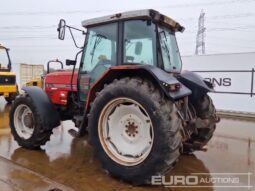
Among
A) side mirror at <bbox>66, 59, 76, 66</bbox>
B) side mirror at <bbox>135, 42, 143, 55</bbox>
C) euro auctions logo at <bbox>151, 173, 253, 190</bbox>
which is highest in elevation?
side mirror at <bbox>135, 42, 143, 55</bbox>

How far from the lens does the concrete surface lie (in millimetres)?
3158

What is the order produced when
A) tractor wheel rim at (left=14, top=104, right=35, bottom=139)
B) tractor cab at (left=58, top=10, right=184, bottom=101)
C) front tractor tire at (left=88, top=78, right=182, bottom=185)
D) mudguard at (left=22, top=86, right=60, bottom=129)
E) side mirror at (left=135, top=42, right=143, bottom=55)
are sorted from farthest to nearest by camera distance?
tractor wheel rim at (left=14, top=104, right=35, bottom=139)
mudguard at (left=22, top=86, right=60, bottom=129)
side mirror at (left=135, top=42, right=143, bottom=55)
tractor cab at (left=58, top=10, right=184, bottom=101)
front tractor tire at (left=88, top=78, right=182, bottom=185)

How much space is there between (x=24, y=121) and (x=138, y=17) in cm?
272

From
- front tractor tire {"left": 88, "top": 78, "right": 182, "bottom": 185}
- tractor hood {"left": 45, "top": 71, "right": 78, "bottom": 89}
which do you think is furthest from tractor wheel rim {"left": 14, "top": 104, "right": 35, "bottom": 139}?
front tractor tire {"left": 88, "top": 78, "right": 182, "bottom": 185}

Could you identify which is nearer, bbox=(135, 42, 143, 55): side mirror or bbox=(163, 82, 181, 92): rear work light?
bbox=(163, 82, 181, 92): rear work light

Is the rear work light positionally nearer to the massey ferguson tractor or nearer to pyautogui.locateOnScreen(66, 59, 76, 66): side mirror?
the massey ferguson tractor

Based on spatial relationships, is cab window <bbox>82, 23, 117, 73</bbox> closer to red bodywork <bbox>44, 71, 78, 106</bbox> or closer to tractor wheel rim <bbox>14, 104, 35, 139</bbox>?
red bodywork <bbox>44, 71, 78, 106</bbox>

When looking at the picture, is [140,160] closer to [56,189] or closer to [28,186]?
[56,189]

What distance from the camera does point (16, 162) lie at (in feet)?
12.7

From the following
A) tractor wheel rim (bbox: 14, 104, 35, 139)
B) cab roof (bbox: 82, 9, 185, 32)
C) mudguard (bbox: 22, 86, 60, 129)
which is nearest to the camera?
cab roof (bbox: 82, 9, 185, 32)

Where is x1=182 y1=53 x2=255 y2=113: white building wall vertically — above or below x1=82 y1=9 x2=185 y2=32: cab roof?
below

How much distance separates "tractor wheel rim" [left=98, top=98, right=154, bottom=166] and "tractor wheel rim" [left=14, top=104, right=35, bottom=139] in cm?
168

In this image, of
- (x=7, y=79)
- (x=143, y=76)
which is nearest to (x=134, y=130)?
(x=143, y=76)

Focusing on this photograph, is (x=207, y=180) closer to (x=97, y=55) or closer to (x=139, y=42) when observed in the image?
(x=139, y=42)
